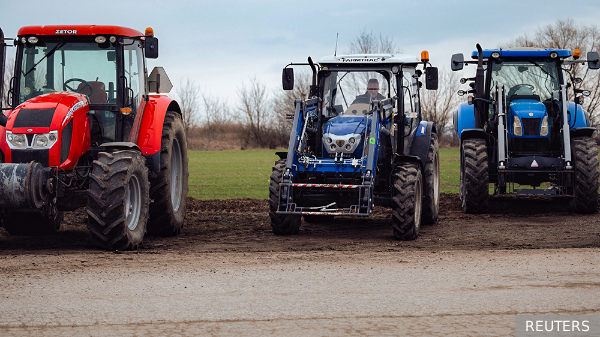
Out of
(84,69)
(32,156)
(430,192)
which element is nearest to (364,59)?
(430,192)

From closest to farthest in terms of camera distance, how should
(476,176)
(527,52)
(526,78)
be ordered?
(476,176), (527,52), (526,78)

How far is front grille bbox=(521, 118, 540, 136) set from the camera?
11.0m

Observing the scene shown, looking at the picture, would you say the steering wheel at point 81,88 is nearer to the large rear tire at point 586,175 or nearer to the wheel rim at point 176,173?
the wheel rim at point 176,173

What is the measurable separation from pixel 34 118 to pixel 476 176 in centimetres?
674

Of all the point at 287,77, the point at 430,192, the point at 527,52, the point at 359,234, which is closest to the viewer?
the point at 359,234

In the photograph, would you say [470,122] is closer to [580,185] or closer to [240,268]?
[580,185]

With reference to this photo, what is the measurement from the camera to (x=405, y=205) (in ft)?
26.4

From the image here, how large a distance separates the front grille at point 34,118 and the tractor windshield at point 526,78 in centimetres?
768

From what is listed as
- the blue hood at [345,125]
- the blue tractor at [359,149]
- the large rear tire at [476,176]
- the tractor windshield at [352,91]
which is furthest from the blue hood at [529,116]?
the blue hood at [345,125]

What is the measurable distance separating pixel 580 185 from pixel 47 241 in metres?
7.79

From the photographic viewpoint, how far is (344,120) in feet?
29.3

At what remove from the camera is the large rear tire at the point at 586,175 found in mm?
10289

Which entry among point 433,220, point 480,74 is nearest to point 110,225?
point 433,220

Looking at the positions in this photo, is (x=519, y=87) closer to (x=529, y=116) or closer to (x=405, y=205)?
(x=529, y=116)
